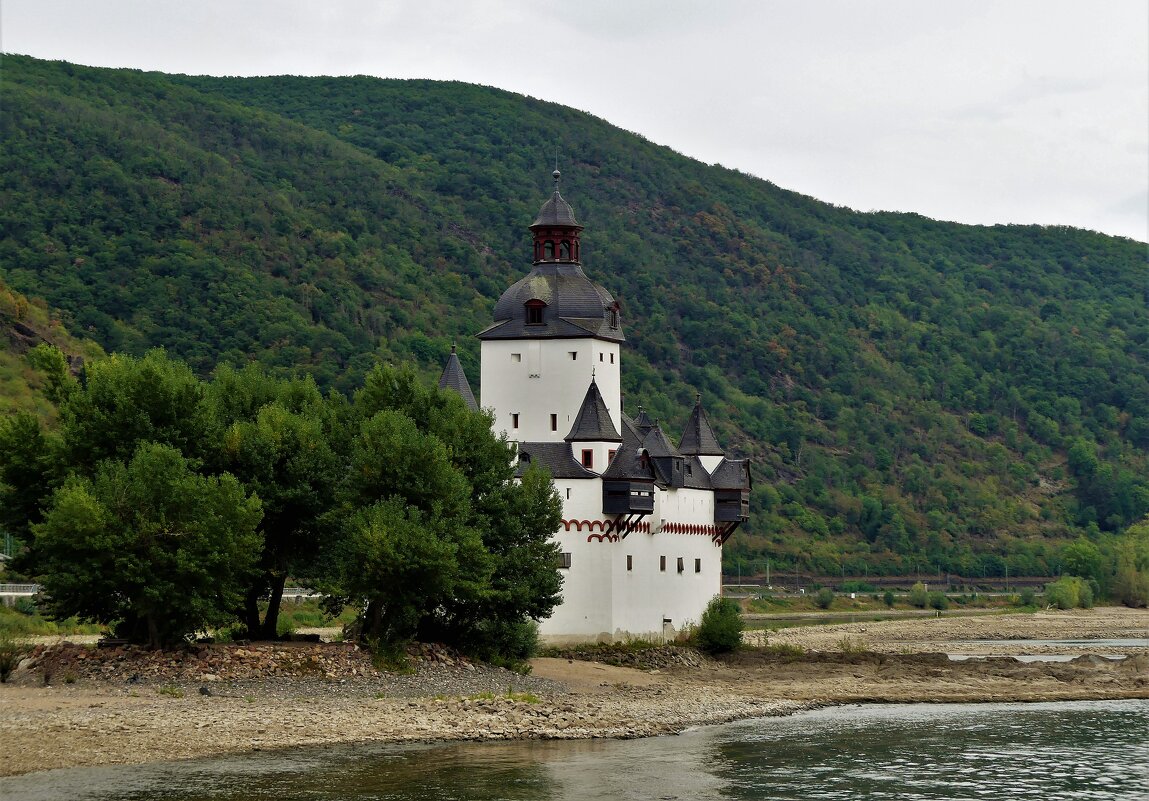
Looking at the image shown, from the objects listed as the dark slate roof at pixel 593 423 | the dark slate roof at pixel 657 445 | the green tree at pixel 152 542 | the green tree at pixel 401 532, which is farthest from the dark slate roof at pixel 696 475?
the green tree at pixel 152 542

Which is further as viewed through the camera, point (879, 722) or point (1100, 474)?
point (1100, 474)

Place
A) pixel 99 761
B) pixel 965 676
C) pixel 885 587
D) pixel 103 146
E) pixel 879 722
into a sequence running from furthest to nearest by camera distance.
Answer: pixel 103 146 → pixel 885 587 → pixel 965 676 → pixel 879 722 → pixel 99 761

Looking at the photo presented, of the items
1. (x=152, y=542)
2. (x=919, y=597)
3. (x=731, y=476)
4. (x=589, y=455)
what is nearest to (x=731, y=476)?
(x=731, y=476)

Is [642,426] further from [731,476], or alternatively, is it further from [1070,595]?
[1070,595]

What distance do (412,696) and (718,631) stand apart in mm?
26046

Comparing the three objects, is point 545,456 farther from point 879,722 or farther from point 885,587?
point 885,587

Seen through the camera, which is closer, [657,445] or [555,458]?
[555,458]

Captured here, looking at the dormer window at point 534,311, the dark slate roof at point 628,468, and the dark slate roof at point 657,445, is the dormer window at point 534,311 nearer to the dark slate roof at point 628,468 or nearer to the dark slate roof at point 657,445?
the dark slate roof at point 628,468

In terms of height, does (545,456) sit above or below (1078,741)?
above

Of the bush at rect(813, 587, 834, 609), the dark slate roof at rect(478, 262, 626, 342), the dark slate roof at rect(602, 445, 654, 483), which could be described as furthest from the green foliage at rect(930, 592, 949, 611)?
the dark slate roof at rect(602, 445, 654, 483)

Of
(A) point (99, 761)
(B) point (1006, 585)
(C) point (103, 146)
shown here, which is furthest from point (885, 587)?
(A) point (99, 761)

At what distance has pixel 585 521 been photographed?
73.8 meters

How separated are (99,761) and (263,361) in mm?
94560

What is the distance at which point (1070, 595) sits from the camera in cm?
14200
